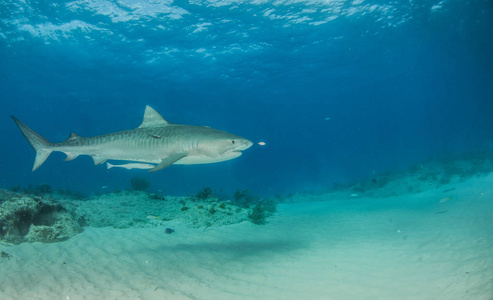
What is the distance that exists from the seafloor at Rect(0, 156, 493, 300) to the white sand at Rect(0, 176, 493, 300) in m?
0.02

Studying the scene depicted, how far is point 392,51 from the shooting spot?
118 ft

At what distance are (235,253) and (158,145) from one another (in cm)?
326

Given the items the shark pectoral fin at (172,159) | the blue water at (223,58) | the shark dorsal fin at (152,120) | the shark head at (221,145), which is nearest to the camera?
the shark pectoral fin at (172,159)

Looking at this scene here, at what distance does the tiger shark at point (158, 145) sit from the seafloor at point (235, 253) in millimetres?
2080

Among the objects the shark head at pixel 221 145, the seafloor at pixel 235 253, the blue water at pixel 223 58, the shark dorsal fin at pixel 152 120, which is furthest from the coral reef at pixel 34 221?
the blue water at pixel 223 58

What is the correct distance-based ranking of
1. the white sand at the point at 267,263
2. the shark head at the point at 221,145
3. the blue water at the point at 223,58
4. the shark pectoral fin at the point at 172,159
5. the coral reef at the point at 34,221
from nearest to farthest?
the white sand at the point at 267,263 → the shark pectoral fin at the point at 172,159 → the shark head at the point at 221,145 → the coral reef at the point at 34,221 → the blue water at the point at 223,58

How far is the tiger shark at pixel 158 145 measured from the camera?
5215mm

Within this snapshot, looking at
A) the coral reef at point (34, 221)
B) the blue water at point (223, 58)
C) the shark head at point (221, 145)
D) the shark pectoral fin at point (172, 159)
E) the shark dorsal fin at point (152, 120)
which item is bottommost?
the coral reef at point (34, 221)

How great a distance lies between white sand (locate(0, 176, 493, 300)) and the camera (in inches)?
169

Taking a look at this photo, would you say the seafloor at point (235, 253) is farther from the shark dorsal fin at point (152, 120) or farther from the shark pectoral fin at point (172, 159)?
the shark dorsal fin at point (152, 120)

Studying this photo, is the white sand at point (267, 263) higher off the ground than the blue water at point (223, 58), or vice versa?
the blue water at point (223, 58)

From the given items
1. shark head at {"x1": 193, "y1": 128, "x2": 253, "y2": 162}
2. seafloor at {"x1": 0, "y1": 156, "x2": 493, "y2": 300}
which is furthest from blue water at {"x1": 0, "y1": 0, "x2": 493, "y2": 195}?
shark head at {"x1": 193, "y1": 128, "x2": 253, "y2": 162}

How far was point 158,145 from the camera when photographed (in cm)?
552

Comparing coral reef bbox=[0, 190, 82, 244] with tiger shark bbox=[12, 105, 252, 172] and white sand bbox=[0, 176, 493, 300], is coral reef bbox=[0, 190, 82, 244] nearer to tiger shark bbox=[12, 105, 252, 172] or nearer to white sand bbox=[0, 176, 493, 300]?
white sand bbox=[0, 176, 493, 300]
